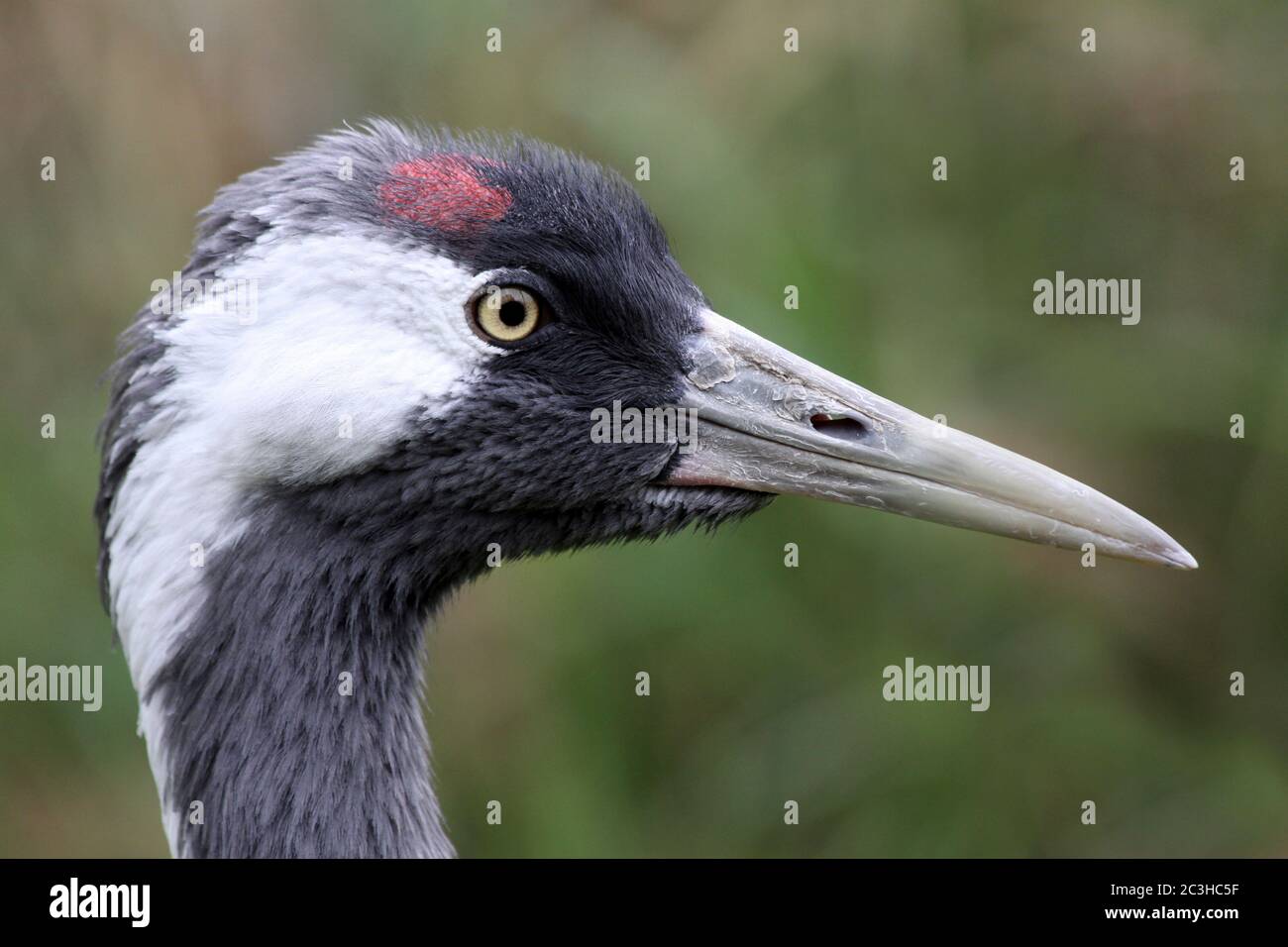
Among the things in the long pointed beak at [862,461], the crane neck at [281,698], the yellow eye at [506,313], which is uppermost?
the yellow eye at [506,313]

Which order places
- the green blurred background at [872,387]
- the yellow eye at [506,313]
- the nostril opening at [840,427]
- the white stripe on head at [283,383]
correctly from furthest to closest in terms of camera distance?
the green blurred background at [872,387] < the nostril opening at [840,427] < the yellow eye at [506,313] < the white stripe on head at [283,383]

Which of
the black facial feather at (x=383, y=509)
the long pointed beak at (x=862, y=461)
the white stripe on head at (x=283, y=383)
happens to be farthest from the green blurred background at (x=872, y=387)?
the white stripe on head at (x=283, y=383)

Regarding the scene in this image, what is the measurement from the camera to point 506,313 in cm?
273

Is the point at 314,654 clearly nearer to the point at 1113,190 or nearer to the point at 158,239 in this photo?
the point at 158,239

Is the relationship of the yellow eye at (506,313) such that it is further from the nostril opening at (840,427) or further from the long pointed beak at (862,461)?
the nostril opening at (840,427)

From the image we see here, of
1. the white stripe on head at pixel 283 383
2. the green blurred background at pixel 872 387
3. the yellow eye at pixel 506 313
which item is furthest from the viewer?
the green blurred background at pixel 872 387

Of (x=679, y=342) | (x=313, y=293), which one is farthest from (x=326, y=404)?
(x=679, y=342)

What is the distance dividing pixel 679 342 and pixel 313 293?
0.74 meters

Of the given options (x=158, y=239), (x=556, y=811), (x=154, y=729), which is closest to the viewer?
(x=154, y=729)

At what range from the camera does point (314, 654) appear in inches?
106

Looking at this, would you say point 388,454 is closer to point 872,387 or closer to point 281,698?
point 281,698

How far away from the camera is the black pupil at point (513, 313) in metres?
2.73

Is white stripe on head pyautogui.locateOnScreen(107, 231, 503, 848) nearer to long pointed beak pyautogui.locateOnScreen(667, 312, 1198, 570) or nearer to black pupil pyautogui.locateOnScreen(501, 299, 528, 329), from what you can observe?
black pupil pyautogui.locateOnScreen(501, 299, 528, 329)

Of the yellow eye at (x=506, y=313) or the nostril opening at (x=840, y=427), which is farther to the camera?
the nostril opening at (x=840, y=427)
